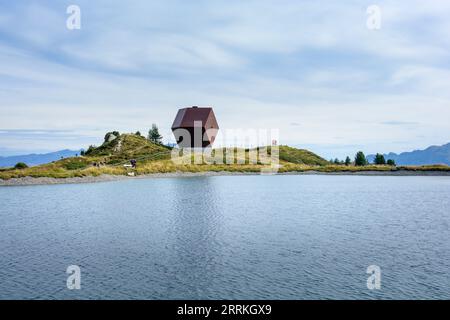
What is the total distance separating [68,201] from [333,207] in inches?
1367

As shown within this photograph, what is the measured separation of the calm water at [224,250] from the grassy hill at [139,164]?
44010mm

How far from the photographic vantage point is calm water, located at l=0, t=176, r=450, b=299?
63.0ft

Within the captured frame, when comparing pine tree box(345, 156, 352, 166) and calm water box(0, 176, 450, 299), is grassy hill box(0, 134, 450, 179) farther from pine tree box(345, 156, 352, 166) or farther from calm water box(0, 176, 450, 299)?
calm water box(0, 176, 450, 299)

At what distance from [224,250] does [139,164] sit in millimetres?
89966

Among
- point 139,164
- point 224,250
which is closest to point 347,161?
point 139,164

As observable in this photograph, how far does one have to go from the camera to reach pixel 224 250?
26562 millimetres

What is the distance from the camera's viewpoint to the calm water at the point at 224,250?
19203 millimetres

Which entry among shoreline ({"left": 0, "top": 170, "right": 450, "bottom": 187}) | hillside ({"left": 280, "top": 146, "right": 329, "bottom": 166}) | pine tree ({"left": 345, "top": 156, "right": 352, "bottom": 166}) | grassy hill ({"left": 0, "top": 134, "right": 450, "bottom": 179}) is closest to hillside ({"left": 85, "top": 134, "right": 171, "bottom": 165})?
grassy hill ({"left": 0, "top": 134, "right": 450, "bottom": 179})

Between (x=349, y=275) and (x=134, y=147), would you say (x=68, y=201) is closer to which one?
(x=349, y=275)

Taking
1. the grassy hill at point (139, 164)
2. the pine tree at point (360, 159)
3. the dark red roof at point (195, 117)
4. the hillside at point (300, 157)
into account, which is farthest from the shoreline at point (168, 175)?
the hillside at point (300, 157)

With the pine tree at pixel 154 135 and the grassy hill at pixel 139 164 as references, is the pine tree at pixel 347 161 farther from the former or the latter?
the pine tree at pixel 154 135

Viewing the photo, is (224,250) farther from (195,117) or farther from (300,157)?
(300,157)

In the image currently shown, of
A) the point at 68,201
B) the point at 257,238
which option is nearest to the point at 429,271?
the point at 257,238
